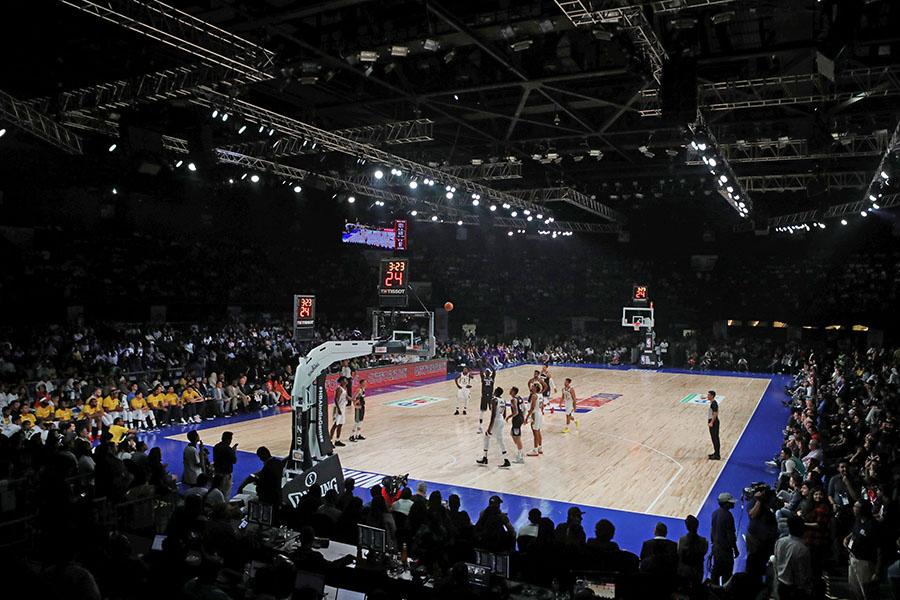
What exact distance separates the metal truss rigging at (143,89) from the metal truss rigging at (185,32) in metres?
0.32

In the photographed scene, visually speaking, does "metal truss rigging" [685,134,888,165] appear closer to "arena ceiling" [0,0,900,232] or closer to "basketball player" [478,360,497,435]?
"arena ceiling" [0,0,900,232]

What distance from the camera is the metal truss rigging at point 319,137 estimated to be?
16.5 m

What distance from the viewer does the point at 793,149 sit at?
20.4 m

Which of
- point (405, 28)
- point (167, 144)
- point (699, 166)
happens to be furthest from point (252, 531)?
point (699, 166)

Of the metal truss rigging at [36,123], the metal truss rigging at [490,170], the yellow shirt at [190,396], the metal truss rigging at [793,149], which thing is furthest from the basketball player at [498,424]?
the metal truss rigging at [36,123]

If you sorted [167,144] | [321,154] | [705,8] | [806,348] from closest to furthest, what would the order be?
1. [705,8]
2. [167,144]
3. [321,154]
4. [806,348]

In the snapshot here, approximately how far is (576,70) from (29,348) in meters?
18.4

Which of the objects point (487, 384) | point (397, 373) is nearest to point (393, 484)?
point (487, 384)

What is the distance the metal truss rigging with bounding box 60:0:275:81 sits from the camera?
36.7 feet

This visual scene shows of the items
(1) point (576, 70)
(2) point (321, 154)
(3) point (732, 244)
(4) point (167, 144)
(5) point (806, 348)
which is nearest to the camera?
(1) point (576, 70)

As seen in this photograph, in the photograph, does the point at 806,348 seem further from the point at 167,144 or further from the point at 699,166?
the point at 167,144

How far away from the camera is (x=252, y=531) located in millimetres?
7070

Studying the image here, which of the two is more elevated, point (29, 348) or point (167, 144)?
point (167, 144)

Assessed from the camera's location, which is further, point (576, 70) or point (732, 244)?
point (732, 244)
